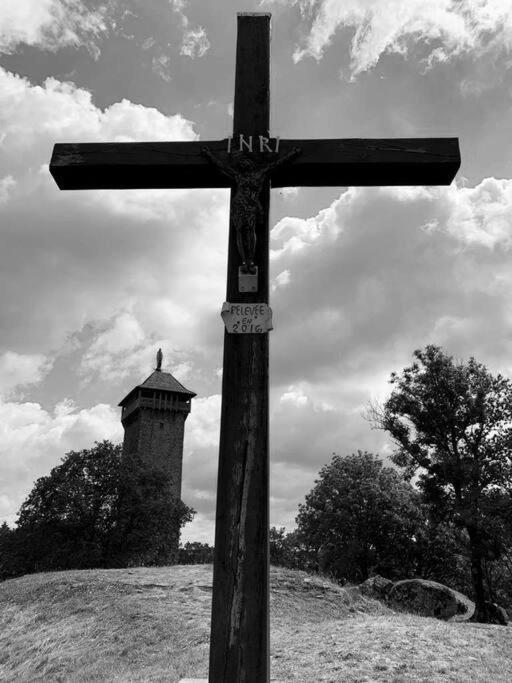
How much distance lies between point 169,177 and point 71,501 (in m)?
37.4

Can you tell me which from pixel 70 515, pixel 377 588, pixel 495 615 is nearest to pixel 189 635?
pixel 377 588

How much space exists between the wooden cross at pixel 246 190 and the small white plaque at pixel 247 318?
0.06ft

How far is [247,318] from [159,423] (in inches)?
1962

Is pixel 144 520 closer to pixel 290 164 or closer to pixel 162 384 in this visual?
pixel 162 384

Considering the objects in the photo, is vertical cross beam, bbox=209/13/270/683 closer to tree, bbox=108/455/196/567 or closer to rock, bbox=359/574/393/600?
rock, bbox=359/574/393/600

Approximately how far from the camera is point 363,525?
38.8 m

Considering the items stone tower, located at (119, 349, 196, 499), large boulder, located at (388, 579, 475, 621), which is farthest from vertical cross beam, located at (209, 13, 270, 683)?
stone tower, located at (119, 349, 196, 499)

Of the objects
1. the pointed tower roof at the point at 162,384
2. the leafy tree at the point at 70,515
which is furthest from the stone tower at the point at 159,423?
the leafy tree at the point at 70,515

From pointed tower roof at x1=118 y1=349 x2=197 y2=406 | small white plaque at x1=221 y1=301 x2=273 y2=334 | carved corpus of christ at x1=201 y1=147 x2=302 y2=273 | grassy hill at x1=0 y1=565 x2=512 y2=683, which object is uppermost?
pointed tower roof at x1=118 y1=349 x2=197 y2=406

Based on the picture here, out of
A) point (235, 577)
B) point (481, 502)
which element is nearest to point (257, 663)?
point (235, 577)

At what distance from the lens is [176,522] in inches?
1660

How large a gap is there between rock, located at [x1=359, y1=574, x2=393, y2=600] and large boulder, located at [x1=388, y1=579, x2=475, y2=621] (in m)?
0.35

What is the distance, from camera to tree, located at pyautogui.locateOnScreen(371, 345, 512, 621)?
19.8 m

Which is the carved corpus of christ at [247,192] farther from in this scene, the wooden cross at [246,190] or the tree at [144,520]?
the tree at [144,520]
